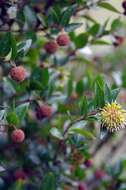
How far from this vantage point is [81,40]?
1264 millimetres

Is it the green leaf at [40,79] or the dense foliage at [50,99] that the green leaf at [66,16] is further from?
the green leaf at [40,79]

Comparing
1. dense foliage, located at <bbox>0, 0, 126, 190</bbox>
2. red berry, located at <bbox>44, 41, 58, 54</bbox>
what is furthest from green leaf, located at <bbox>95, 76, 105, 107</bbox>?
red berry, located at <bbox>44, 41, 58, 54</bbox>

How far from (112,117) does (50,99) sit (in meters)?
0.25

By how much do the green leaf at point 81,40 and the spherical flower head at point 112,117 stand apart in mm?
350

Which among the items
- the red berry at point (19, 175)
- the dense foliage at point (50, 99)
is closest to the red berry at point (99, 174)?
the dense foliage at point (50, 99)

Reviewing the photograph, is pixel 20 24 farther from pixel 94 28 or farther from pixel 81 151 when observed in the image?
pixel 81 151

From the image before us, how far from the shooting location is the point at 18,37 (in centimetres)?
126

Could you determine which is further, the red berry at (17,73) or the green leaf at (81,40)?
the green leaf at (81,40)

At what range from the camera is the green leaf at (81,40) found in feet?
4.09

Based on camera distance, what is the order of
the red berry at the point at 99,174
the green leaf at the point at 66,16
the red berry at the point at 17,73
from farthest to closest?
the red berry at the point at 99,174
the green leaf at the point at 66,16
the red berry at the point at 17,73

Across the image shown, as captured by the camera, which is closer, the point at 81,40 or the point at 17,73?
the point at 17,73

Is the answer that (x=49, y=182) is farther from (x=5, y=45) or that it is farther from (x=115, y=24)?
(x=115, y=24)

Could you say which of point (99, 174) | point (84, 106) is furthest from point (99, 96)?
point (99, 174)

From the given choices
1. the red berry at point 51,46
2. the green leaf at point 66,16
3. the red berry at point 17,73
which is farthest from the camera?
the red berry at point 51,46
